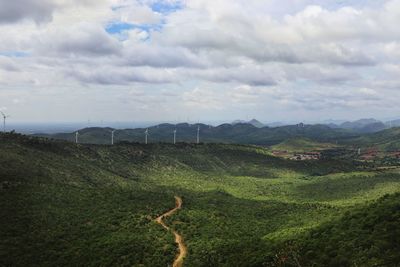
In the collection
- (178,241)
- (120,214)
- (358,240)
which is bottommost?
(178,241)

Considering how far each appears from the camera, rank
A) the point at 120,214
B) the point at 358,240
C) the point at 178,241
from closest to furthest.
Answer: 1. the point at 358,240
2. the point at 178,241
3. the point at 120,214

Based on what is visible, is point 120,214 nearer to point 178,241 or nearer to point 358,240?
point 178,241

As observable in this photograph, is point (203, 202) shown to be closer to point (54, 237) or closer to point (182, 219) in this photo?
point (182, 219)

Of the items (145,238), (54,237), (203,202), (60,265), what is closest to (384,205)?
(145,238)

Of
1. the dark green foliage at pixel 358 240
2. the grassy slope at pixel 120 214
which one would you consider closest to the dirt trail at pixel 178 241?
the grassy slope at pixel 120 214

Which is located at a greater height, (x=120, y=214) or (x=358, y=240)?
(x=358, y=240)

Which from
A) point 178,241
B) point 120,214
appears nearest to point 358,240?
point 178,241

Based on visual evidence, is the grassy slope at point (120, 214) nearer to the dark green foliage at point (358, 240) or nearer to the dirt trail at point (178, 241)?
the dirt trail at point (178, 241)

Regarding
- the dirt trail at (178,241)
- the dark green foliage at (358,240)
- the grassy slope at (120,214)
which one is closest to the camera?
the dark green foliage at (358,240)

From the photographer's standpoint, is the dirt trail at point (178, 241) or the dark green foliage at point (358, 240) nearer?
the dark green foliage at point (358, 240)

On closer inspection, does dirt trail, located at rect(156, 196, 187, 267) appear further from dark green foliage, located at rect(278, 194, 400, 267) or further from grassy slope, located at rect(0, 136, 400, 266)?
dark green foliage, located at rect(278, 194, 400, 267)
